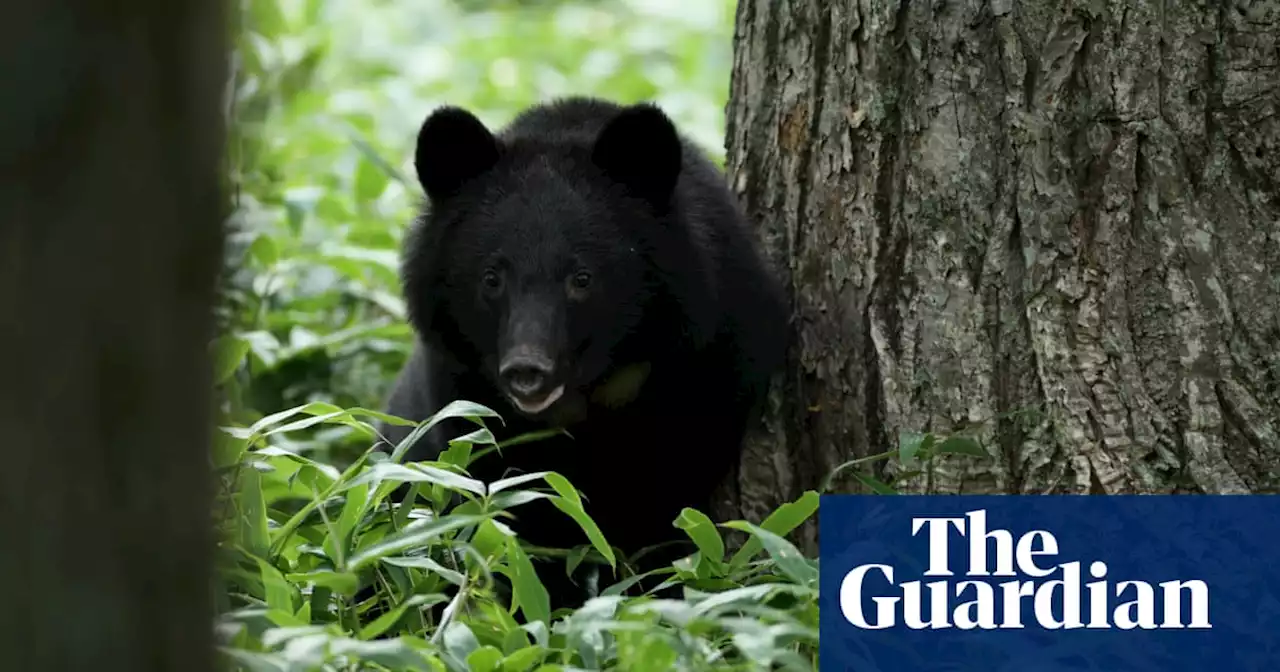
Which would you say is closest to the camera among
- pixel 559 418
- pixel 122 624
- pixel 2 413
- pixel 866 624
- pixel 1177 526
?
pixel 2 413

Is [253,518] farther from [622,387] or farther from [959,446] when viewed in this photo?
[959,446]

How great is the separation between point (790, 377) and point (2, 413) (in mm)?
3088

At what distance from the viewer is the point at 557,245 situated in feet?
13.6

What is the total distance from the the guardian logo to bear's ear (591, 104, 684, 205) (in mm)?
1266

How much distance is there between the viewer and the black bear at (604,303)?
13.7 ft

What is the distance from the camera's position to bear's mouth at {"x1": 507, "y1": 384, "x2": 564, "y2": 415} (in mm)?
3957

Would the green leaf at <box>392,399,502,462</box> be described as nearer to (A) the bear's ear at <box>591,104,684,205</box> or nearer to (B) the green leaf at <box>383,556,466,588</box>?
(B) the green leaf at <box>383,556,466,588</box>

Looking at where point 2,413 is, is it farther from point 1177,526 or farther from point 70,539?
point 1177,526

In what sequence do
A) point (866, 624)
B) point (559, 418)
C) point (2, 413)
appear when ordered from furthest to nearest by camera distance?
point (559, 418), point (866, 624), point (2, 413)

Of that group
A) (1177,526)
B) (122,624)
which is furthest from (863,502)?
(122,624)

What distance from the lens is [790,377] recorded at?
440 centimetres

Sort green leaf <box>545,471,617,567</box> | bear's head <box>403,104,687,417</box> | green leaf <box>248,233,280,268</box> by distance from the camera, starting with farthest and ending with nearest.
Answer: green leaf <box>248,233,280,268</box> < bear's head <box>403,104,687,417</box> < green leaf <box>545,471,617,567</box>

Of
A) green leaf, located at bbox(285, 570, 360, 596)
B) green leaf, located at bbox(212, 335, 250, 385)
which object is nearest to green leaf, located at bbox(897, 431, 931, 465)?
green leaf, located at bbox(285, 570, 360, 596)

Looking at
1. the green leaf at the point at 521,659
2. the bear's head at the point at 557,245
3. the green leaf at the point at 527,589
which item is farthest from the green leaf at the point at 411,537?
the bear's head at the point at 557,245
